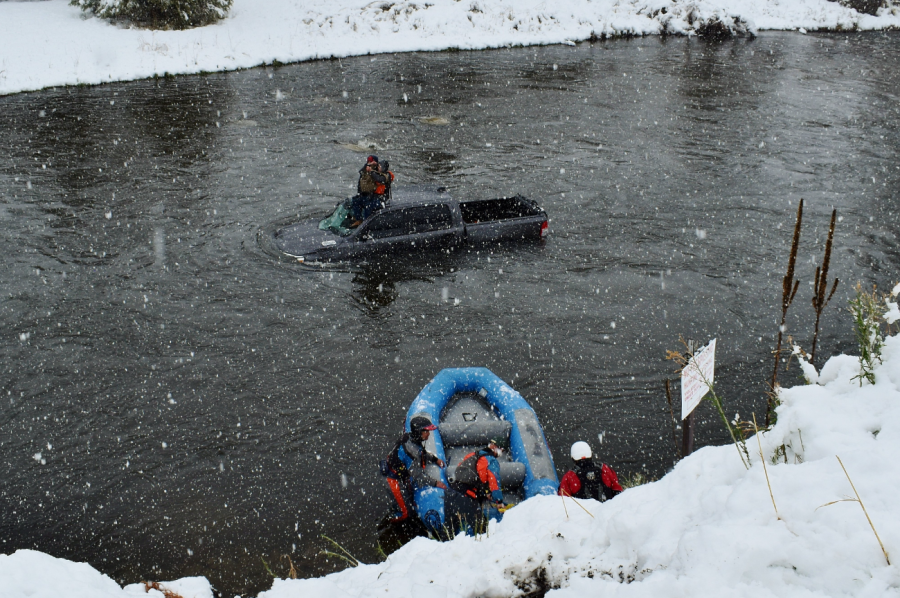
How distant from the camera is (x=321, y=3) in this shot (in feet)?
125

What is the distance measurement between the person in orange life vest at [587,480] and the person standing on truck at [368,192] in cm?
813

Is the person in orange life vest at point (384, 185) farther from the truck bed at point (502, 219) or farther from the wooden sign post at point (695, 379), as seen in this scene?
the wooden sign post at point (695, 379)

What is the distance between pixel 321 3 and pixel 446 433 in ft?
116

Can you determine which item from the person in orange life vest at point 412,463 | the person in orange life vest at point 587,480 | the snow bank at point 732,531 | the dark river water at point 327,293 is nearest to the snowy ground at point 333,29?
the dark river water at point 327,293

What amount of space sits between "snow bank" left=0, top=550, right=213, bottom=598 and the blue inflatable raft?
2.92 metres

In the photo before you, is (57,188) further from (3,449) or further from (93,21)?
(93,21)

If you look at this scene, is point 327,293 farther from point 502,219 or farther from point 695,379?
point 695,379

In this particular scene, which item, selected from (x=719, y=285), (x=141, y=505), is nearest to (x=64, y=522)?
(x=141, y=505)

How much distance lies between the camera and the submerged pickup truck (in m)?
13.9

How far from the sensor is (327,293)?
42.9 feet

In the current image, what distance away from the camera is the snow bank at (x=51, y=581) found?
5090 millimetres

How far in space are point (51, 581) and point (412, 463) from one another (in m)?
3.69

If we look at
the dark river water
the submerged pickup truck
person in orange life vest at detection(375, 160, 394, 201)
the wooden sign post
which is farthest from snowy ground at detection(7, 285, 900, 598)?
person in orange life vest at detection(375, 160, 394, 201)

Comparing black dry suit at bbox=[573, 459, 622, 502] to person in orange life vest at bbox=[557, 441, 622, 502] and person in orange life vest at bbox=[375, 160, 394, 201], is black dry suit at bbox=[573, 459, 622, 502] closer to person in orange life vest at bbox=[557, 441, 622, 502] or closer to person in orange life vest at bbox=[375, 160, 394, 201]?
person in orange life vest at bbox=[557, 441, 622, 502]
